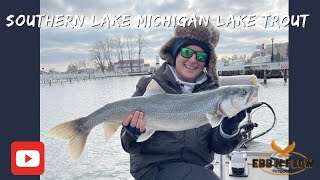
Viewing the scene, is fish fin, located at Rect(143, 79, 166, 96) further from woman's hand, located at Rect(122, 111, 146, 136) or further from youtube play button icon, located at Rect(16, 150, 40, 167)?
youtube play button icon, located at Rect(16, 150, 40, 167)

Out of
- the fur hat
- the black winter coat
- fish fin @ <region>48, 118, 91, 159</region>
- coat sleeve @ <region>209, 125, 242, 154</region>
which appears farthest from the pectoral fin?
the fur hat

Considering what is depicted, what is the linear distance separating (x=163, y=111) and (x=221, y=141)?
0.60 m

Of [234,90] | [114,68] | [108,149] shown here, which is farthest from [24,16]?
[114,68]

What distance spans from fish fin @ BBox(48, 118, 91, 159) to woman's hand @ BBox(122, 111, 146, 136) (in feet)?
1.24

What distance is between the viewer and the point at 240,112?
2.99m

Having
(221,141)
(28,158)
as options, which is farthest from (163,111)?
(28,158)

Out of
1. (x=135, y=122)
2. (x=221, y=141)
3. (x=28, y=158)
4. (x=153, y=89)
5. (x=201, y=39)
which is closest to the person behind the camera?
(x=135, y=122)

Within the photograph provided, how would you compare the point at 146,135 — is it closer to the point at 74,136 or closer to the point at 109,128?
the point at 109,128

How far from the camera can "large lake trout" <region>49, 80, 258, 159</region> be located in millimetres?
2906

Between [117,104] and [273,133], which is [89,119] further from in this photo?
[273,133]

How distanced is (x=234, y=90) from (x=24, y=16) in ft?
9.31

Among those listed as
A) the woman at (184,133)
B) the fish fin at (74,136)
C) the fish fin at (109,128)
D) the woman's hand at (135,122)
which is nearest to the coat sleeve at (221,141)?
the woman at (184,133)

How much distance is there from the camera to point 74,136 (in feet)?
10.1

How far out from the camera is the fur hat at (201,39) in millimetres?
3512
